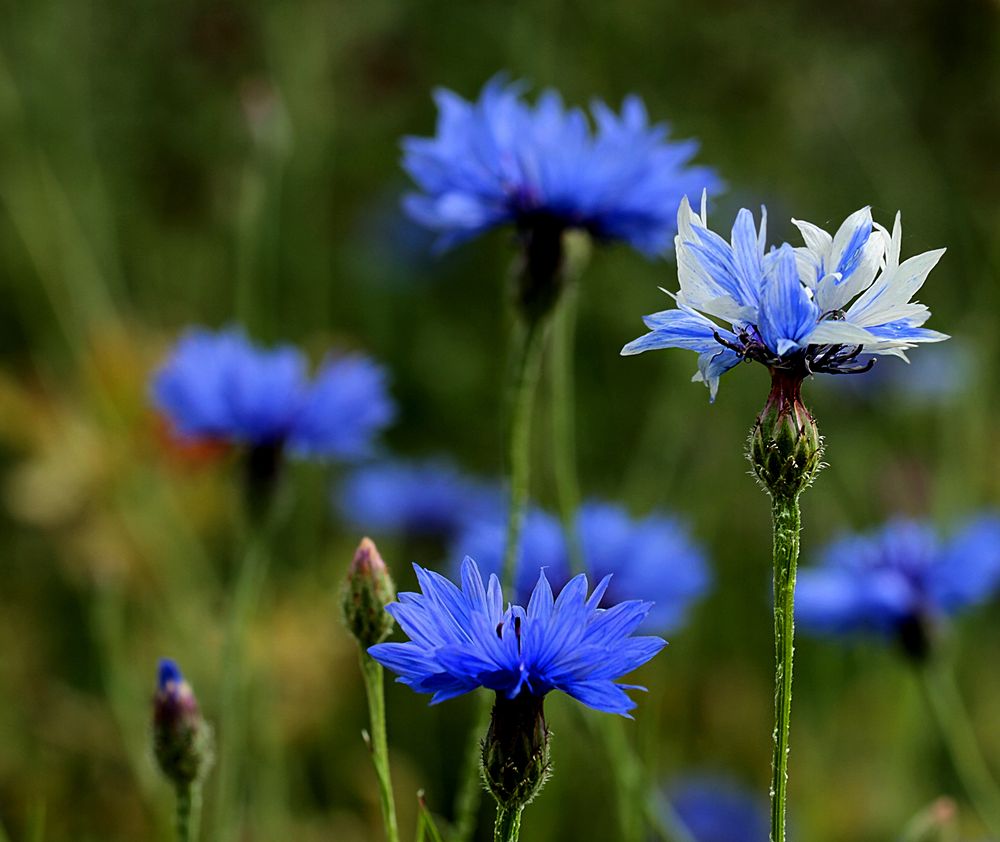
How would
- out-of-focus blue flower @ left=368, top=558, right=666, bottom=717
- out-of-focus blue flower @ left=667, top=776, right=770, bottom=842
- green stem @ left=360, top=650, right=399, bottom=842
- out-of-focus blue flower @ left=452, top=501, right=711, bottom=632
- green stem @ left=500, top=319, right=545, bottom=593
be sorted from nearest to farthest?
out-of-focus blue flower @ left=368, top=558, right=666, bottom=717 → green stem @ left=360, top=650, right=399, bottom=842 → green stem @ left=500, top=319, right=545, bottom=593 → out-of-focus blue flower @ left=452, top=501, right=711, bottom=632 → out-of-focus blue flower @ left=667, top=776, right=770, bottom=842

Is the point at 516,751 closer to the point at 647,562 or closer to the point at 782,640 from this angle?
the point at 782,640

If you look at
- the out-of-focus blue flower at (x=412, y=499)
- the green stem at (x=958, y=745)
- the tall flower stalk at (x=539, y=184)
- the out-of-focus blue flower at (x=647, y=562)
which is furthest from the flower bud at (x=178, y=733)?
the out-of-focus blue flower at (x=412, y=499)

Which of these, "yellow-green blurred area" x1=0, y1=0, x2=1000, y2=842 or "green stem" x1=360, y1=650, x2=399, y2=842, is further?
"yellow-green blurred area" x1=0, y1=0, x2=1000, y2=842

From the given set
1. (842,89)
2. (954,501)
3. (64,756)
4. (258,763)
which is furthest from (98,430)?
(842,89)

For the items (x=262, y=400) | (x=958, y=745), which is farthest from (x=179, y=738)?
(x=958, y=745)

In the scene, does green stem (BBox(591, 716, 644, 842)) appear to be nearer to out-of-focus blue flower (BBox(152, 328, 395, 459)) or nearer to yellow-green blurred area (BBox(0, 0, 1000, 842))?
yellow-green blurred area (BBox(0, 0, 1000, 842))

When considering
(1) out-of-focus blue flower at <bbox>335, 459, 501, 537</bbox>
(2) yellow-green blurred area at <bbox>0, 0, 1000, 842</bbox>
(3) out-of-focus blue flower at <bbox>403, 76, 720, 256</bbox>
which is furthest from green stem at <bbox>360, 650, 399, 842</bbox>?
(1) out-of-focus blue flower at <bbox>335, 459, 501, 537</bbox>
